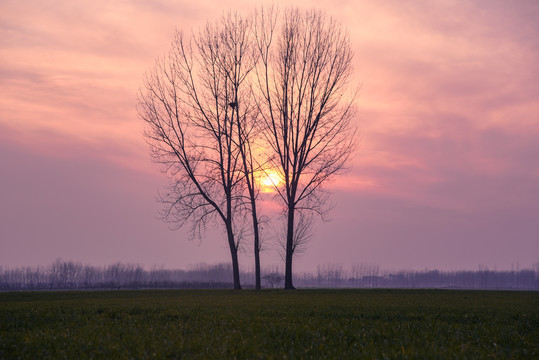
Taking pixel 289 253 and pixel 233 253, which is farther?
pixel 233 253

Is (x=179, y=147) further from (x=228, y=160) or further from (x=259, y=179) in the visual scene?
(x=259, y=179)

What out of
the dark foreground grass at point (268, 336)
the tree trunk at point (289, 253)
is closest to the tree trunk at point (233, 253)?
the tree trunk at point (289, 253)

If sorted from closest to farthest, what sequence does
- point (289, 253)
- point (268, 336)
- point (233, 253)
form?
point (268, 336) < point (289, 253) < point (233, 253)

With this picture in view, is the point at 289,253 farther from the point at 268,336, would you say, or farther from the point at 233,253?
the point at 268,336

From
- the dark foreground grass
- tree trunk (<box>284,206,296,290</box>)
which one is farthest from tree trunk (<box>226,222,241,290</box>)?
the dark foreground grass

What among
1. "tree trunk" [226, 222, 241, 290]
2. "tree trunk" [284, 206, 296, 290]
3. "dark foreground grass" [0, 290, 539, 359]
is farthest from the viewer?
"tree trunk" [226, 222, 241, 290]

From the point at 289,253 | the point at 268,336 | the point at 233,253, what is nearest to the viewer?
the point at 268,336

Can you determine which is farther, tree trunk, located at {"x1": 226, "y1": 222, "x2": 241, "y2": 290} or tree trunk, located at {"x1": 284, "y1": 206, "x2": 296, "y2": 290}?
tree trunk, located at {"x1": 226, "y1": 222, "x2": 241, "y2": 290}

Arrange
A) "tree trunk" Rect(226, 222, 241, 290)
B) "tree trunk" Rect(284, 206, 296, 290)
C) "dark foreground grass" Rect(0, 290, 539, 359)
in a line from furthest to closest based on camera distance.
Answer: "tree trunk" Rect(226, 222, 241, 290)
"tree trunk" Rect(284, 206, 296, 290)
"dark foreground grass" Rect(0, 290, 539, 359)

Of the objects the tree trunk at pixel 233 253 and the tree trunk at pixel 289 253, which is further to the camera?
the tree trunk at pixel 233 253

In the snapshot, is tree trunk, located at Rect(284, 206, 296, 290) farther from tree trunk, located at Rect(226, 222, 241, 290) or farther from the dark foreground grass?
the dark foreground grass

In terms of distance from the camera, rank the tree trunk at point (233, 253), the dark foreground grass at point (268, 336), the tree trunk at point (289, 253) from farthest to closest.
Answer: the tree trunk at point (233, 253) → the tree trunk at point (289, 253) → the dark foreground grass at point (268, 336)

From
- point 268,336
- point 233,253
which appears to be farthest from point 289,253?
point 268,336

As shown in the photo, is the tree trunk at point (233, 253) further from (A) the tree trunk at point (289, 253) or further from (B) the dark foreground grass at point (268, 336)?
(B) the dark foreground grass at point (268, 336)
